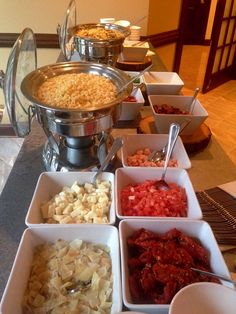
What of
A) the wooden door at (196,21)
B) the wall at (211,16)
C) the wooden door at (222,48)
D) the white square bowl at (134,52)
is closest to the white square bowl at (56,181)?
the white square bowl at (134,52)

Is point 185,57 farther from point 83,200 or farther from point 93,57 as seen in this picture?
point 83,200

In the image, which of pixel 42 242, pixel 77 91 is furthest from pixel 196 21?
pixel 42 242

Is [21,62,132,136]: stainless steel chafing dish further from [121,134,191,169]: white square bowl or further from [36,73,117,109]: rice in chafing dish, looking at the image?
[121,134,191,169]: white square bowl

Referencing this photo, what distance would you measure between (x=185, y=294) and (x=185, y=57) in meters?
4.47

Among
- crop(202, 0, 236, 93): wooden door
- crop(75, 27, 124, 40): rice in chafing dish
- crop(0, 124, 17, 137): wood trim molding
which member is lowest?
crop(0, 124, 17, 137): wood trim molding

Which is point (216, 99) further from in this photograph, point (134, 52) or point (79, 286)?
point (79, 286)

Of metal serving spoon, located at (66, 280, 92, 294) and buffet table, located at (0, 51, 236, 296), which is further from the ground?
metal serving spoon, located at (66, 280, 92, 294)

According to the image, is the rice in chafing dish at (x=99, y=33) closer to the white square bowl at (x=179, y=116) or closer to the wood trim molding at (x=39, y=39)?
the white square bowl at (x=179, y=116)

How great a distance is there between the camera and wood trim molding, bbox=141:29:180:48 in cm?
279

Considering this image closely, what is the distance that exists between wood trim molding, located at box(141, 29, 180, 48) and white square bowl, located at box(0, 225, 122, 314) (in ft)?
7.98

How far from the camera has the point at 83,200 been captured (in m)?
0.72

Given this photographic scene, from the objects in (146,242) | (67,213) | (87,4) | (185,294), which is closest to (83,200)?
(67,213)

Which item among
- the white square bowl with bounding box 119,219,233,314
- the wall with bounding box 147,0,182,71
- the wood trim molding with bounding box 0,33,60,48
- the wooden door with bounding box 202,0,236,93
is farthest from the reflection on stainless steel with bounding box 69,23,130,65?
the wooden door with bounding box 202,0,236,93

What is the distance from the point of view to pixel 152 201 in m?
0.71
